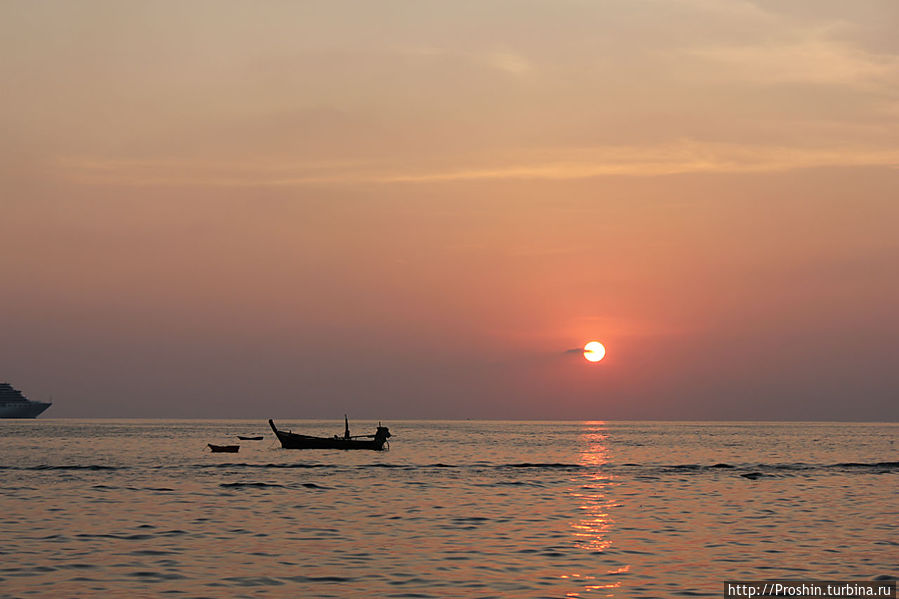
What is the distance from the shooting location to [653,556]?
35344 millimetres

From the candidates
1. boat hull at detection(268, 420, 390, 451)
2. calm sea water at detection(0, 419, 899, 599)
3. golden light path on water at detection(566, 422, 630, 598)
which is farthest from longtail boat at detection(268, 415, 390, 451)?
calm sea water at detection(0, 419, 899, 599)

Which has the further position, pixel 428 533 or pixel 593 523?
pixel 593 523

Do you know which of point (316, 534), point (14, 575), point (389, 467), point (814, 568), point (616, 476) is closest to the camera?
point (14, 575)

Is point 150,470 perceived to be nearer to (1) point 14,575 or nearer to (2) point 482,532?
(2) point 482,532

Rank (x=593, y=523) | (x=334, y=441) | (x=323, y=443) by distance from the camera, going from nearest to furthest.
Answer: (x=593, y=523) < (x=334, y=441) < (x=323, y=443)

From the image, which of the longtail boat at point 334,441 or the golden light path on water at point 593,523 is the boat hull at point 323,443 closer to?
the longtail boat at point 334,441

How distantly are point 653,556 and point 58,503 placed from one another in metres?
32.4

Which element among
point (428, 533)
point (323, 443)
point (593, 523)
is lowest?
point (428, 533)

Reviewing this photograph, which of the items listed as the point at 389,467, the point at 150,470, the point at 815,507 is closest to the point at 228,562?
the point at 815,507

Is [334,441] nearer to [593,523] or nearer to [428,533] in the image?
[593,523]

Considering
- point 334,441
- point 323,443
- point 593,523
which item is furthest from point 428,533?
point 323,443

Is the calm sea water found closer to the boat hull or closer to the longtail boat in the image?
the longtail boat

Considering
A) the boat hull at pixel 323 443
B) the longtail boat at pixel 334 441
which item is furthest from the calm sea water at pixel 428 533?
the boat hull at pixel 323 443

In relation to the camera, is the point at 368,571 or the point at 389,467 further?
the point at 389,467
